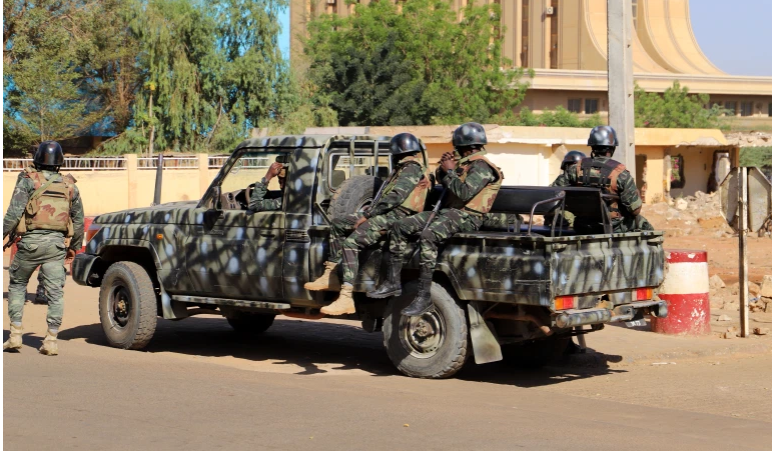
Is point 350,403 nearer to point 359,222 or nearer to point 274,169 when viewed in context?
point 359,222

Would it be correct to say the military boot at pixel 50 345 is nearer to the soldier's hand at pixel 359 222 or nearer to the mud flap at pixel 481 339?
the soldier's hand at pixel 359 222

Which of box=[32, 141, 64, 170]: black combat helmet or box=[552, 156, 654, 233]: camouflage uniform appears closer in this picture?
box=[32, 141, 64, 170]: black combat helmet

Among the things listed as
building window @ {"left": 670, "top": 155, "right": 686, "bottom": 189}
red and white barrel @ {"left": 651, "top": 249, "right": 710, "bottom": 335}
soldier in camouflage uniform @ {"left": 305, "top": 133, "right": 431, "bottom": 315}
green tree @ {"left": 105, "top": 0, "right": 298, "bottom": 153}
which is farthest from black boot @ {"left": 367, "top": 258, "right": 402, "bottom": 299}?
building window @ {"left": 670, "top": 155, "right": 686, "bottom": 189}

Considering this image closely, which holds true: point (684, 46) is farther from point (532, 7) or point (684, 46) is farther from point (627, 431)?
point (627, 431)

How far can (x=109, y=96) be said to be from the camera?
47.6m

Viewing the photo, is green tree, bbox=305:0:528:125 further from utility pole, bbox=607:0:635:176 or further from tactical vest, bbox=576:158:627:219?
tactical vest, bbox=576:158:627:219

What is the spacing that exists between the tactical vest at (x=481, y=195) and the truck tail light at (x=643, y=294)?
1473 mm

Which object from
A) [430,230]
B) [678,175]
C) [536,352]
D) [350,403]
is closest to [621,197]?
[536,352]

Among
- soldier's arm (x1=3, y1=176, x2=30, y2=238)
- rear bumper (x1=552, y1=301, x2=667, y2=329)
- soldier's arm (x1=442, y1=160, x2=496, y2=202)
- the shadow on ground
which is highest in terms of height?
soldier's arm (x1=442, y1=160, x2=496, y2=202)

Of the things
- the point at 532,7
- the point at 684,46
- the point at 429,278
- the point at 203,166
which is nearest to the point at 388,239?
the point at 429,278

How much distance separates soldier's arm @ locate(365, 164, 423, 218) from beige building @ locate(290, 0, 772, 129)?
59.9 metres

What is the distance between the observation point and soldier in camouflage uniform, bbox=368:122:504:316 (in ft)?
26.8

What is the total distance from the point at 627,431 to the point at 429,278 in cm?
234

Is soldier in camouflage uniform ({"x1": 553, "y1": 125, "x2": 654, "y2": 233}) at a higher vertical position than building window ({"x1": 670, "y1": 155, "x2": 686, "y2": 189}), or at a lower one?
lower
